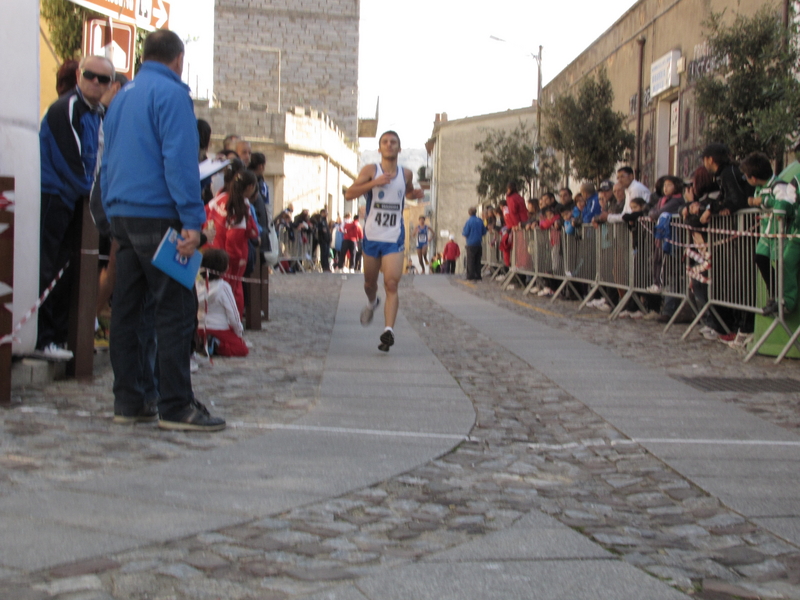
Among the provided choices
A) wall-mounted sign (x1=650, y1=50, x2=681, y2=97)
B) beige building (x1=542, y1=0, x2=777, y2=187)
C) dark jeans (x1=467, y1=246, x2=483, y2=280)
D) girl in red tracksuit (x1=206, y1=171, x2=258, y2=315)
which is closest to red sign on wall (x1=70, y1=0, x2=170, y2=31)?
girl in red tracksuit (x1=206, y1=171, x2=258, y2=315)

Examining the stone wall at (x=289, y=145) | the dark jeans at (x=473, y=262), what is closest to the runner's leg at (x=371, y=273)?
the dark jeans at (x=473, y=262)

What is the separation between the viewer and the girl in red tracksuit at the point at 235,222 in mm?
8758

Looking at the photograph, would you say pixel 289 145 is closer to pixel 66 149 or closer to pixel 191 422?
pixel 66 149

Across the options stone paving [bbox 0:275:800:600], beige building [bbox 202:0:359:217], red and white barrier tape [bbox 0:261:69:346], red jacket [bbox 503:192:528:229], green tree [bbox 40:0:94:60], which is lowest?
stone paving [bbox 0:275:800:600]

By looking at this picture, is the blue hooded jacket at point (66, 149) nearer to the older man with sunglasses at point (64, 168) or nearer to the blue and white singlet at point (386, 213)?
the older man with sunglasses at point (64, 168)

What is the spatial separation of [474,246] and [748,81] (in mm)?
11583

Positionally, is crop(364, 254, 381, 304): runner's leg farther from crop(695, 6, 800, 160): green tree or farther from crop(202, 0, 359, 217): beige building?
crop(202, 0, 359, 217): beige building

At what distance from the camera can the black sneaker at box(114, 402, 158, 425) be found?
527cm

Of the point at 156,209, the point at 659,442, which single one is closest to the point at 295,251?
the point at 156,209

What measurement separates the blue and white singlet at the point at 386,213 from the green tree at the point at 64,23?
6.48m

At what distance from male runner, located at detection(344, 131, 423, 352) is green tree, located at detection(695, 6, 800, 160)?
461 centimetres

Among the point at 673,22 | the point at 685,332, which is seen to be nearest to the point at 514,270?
the point at 673,22

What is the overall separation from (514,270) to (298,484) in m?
16.3

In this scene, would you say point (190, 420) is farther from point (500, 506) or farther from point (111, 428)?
point (500, 506)
